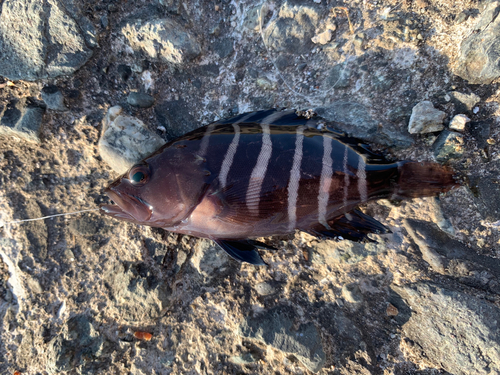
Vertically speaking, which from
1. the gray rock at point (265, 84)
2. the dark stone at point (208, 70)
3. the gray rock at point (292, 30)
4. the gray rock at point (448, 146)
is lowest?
the gray rock at point (448, 146)

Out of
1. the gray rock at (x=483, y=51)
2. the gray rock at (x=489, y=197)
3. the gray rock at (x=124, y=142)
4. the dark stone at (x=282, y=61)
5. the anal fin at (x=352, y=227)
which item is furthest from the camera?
the dark stone at (x=282, y=61)

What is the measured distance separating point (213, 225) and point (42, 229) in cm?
158

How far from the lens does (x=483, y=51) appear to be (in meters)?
1.85

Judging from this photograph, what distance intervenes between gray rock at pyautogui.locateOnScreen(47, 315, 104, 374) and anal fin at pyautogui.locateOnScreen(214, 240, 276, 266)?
1.32 metres

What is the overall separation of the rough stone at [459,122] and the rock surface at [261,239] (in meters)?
0.03

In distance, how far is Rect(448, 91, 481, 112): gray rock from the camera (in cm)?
→ 193

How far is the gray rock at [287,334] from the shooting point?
1981 millimetres

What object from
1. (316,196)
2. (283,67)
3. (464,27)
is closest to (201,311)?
(316,196)

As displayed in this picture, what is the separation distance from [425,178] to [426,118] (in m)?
0.45

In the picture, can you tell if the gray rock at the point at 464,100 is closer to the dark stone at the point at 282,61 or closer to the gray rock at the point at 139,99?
the dark stone at the point at 282,61

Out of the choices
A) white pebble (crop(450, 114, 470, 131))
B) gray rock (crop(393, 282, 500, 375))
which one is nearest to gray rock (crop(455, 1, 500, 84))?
white pebble (crop(450, 114, 470, 131))

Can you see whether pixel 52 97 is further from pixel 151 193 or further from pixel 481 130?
pixel 481 130

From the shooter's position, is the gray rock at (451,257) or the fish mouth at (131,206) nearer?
the fish mouth at (131,206)

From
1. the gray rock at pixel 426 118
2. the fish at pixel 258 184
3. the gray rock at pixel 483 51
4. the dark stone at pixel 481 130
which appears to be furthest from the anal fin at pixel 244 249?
the gray rock at pixel 483 51
